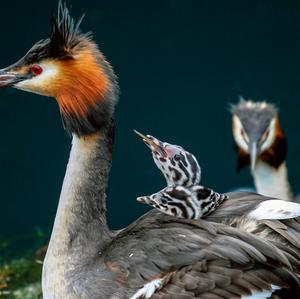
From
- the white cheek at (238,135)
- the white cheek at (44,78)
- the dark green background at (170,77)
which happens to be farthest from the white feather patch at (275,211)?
the dark green background at (170,77)

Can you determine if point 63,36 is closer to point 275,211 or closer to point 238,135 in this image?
point 275,211

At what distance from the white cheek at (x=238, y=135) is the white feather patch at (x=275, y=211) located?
2.43 metres

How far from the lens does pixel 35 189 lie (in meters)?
7.92

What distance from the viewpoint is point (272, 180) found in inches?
243

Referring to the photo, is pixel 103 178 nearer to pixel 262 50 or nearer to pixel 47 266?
pixel 47 266

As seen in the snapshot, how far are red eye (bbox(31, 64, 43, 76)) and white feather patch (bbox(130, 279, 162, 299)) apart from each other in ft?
3.77

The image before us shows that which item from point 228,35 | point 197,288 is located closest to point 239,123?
point 228,35

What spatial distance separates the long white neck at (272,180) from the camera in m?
6.16

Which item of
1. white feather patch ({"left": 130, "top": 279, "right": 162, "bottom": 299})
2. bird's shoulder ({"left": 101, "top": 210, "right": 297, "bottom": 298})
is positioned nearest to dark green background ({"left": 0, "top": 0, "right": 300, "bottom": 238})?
bird's shoulder ({"left": 101, "top": 210, "right": 297, "bottom": 298})

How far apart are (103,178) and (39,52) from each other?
26.9 inches

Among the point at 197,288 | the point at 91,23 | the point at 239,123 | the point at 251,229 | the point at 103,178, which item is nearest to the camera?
the point at 197,288

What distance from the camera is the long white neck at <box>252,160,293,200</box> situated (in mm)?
6160

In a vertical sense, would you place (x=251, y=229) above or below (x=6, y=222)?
above

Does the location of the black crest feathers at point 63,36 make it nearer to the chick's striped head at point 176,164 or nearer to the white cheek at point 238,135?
the chick's striped head at point 176,164
